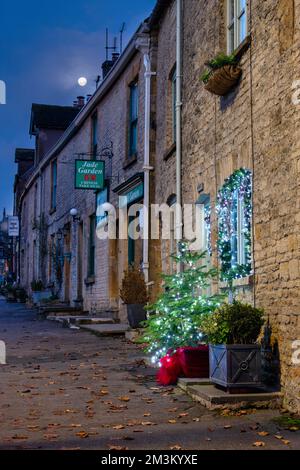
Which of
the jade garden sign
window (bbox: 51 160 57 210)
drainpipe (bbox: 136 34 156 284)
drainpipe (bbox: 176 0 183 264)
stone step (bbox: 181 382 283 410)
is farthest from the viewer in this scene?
window (bbox: 51 160 57 210)

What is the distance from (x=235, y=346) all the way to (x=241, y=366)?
0.72ft

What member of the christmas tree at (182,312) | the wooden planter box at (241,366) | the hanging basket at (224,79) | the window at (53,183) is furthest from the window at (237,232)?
the window at (53,183)

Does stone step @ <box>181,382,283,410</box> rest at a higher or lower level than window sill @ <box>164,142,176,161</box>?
lower

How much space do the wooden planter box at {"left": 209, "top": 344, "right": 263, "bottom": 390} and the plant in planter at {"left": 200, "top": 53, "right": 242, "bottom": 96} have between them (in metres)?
3.76

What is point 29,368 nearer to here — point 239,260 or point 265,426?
point 239,260

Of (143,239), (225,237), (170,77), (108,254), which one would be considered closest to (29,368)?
(225,237)

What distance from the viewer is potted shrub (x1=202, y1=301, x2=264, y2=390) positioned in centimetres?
693

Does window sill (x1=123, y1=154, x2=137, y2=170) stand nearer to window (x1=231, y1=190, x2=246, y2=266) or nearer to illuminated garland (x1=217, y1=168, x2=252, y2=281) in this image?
illuminated garland (x1=217, y1=168, x2=252, y2=281)

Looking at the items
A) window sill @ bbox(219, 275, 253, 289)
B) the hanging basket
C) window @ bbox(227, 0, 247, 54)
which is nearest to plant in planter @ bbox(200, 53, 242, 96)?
the hanging basket

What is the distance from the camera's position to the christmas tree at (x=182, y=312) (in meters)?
8.71

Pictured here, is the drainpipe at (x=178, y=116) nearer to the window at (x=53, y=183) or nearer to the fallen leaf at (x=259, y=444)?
the fallen leaf at (x=259, y=444)

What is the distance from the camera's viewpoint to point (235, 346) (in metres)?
6.94
